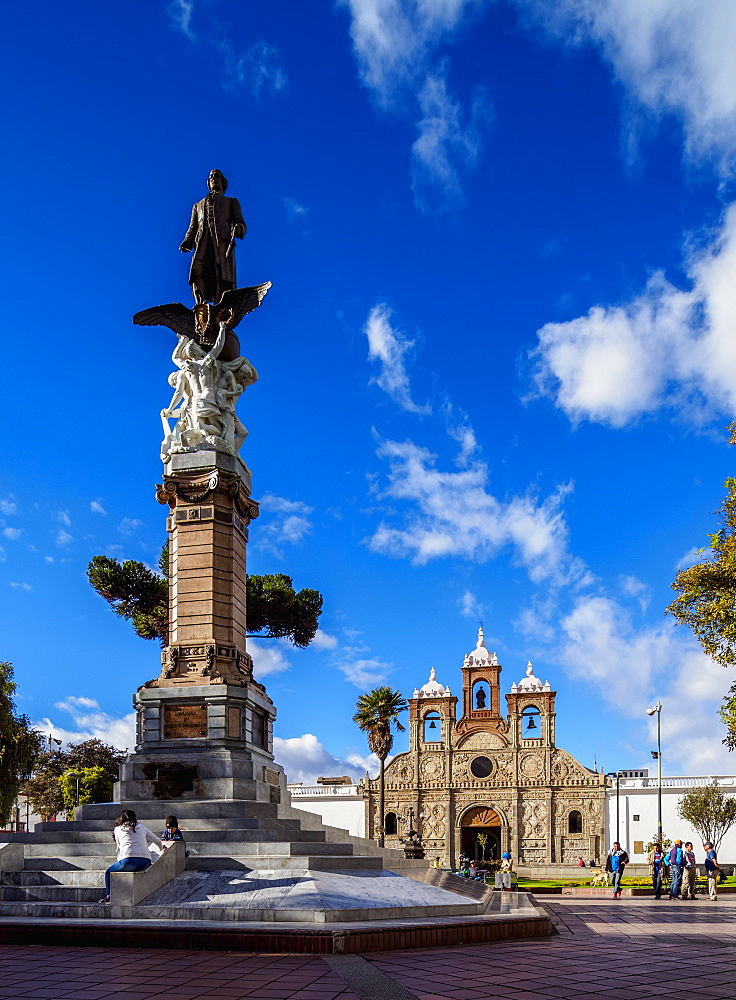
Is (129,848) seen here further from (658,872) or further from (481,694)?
(481,694)

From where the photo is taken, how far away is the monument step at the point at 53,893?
11.5 metres

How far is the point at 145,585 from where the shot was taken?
38781 millimetres

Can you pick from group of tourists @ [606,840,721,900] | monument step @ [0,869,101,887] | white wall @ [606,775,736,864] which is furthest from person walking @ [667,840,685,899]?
white wall @ [606,775,736,864]

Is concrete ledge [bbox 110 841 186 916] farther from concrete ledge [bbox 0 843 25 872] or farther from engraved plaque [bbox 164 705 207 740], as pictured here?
engraved plaque [bbox 164 705 207 740]

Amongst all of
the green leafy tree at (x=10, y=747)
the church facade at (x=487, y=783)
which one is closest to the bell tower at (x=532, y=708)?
the church facade at (x=487, y=783)

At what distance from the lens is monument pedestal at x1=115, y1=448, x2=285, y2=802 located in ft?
51.2

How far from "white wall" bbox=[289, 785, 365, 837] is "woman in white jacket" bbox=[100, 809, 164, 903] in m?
49.9

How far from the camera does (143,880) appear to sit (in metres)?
10.8

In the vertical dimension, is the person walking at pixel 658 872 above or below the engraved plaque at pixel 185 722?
below

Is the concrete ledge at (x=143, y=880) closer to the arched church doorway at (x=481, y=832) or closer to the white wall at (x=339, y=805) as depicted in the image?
the white wall at (x=339, y=805)

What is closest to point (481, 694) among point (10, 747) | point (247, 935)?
point (10, 747)

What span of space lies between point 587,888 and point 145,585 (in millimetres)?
20618

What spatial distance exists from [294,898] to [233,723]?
5.91m

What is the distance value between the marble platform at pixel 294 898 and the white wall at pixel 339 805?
160 feet
